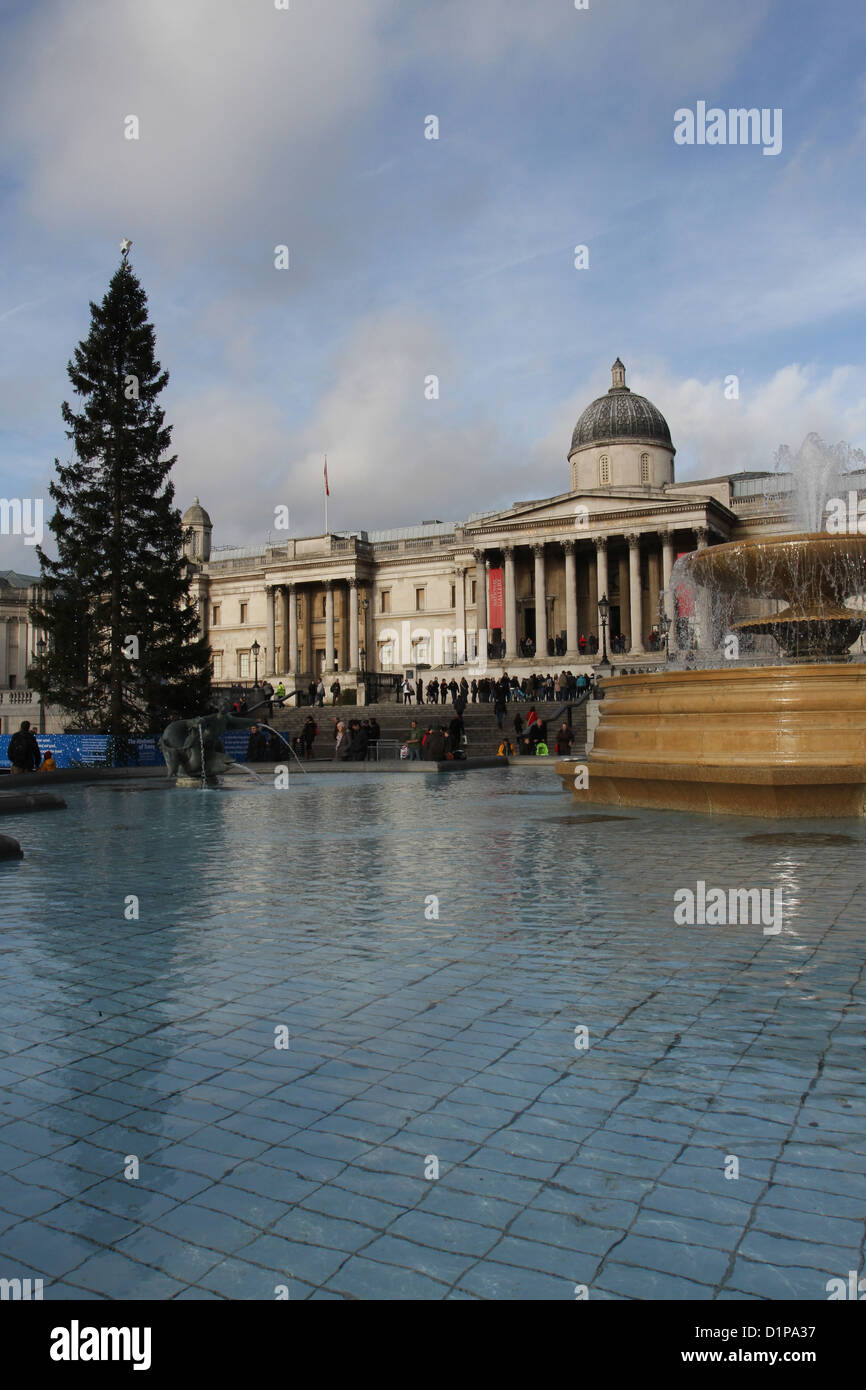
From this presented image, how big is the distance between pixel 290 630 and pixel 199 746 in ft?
149

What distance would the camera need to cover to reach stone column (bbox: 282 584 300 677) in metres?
62.5

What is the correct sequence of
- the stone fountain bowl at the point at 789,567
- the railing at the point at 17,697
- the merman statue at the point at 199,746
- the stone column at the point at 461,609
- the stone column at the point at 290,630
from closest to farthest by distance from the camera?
the stone fountain bowl at the point at 789,567
the merman statue at the point at 199,746
the railing at the point at 17,697
the stone column at the point at 461,609
the stone column at the point at 290,630

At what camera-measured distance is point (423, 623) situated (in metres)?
61.3

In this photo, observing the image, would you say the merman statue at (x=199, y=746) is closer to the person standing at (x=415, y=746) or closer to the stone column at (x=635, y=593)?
the person standing at (x=415, y=746)

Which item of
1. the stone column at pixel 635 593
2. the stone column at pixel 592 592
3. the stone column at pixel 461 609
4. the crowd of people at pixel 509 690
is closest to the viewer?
the crowd of people at pixel 509 690

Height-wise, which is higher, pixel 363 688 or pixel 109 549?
pixel 109 549

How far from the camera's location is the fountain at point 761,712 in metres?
9.62

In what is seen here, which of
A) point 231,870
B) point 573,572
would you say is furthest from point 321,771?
point 573,572

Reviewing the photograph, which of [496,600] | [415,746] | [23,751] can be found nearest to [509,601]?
[496,600]

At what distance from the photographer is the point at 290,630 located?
6288 centimetres

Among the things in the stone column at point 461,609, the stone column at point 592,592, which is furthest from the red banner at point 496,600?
the stone column at point 461,609

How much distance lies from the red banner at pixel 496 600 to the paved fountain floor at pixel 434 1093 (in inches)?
1794
